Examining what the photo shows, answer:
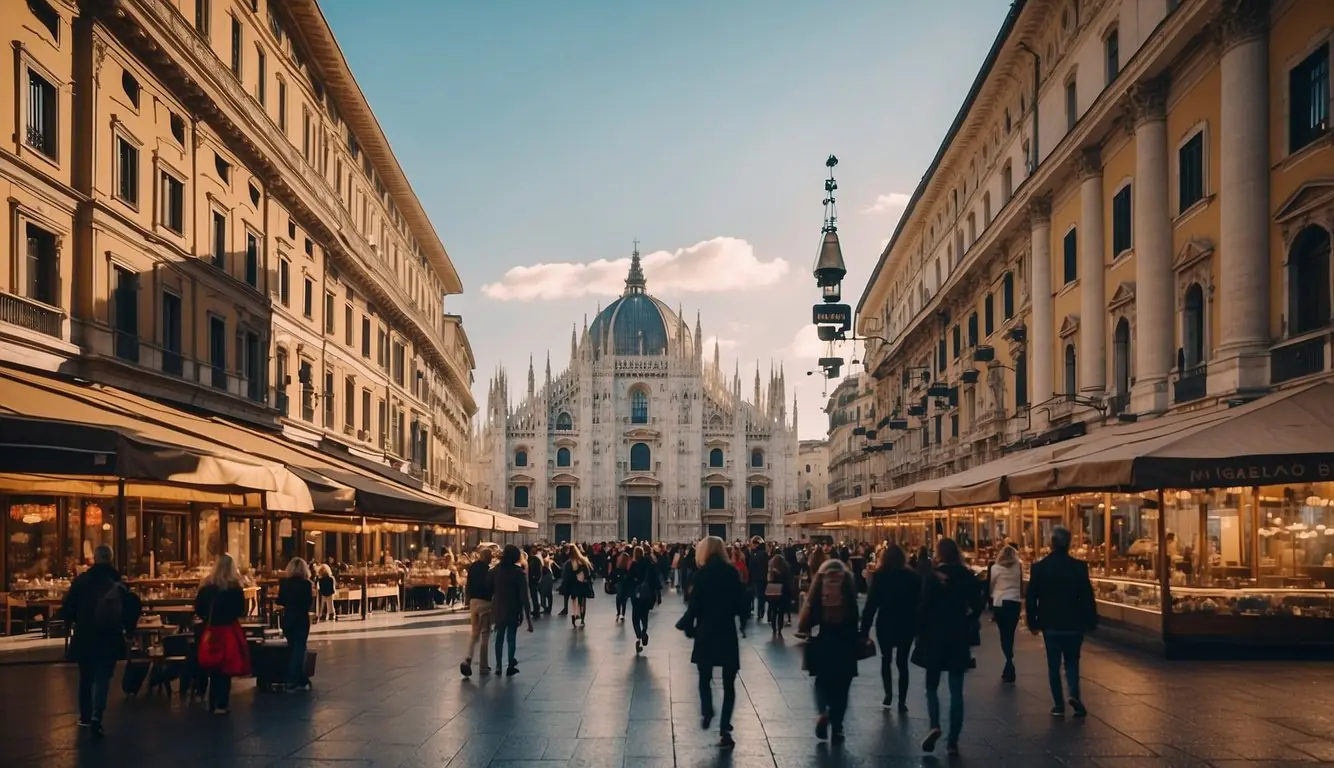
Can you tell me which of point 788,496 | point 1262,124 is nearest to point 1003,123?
point 1262,124

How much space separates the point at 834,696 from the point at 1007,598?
4877mm

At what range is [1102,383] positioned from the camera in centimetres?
2669

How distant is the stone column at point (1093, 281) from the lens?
26672mm

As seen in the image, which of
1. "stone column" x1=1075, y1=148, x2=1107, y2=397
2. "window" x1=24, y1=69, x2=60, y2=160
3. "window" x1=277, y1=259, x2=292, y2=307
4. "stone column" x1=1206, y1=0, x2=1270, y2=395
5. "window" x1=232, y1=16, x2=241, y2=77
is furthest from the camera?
"window" x1=277, y1=259, x2=292, y2=307

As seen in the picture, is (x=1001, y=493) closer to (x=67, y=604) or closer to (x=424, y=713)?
(x=424, y=713)

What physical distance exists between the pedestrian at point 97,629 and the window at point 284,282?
22.3m

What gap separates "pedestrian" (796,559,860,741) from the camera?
10266 mm

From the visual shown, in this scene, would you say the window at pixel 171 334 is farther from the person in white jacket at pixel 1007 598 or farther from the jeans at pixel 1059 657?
the jeans at pixel 1059 657

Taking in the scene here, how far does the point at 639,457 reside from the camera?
10712 cm

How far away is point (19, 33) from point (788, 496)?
90.9 meters

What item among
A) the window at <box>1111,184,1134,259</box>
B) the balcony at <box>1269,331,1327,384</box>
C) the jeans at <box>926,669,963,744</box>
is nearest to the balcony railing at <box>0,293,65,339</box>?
the jeans at <box>926,669,963,744</box>

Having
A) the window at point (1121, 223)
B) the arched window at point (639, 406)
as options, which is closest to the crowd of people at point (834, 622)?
the window at point (1121, 223)

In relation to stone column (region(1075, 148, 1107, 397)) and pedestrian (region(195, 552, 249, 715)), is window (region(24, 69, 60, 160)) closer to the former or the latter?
pedestrian (region(195, 552, 249, 715))

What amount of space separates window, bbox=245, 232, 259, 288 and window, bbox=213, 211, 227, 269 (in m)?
1.59
